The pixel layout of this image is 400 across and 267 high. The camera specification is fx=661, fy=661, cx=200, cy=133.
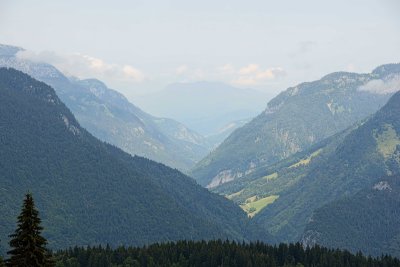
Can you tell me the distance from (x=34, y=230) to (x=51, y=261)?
12.7 ft

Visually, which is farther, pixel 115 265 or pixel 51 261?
pixel 115 265

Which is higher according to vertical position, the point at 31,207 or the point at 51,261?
the point at 31,207

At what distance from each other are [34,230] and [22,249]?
2.32 meters

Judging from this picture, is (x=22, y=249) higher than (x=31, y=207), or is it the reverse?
(x=31, y=207)

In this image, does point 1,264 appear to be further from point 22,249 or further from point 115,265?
point 115,265

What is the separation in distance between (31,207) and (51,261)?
21.3ft

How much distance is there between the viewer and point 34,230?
70.2m

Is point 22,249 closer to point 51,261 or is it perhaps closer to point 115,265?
point 51,261

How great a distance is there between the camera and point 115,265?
197m

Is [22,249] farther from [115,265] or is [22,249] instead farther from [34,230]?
[115,265]

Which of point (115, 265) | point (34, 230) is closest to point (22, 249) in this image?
point (34, 230)

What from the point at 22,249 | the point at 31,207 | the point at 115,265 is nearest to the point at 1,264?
the point at 22,249

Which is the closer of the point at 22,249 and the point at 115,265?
the point at 22,249

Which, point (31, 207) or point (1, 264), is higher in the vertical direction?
point (31, 207)
